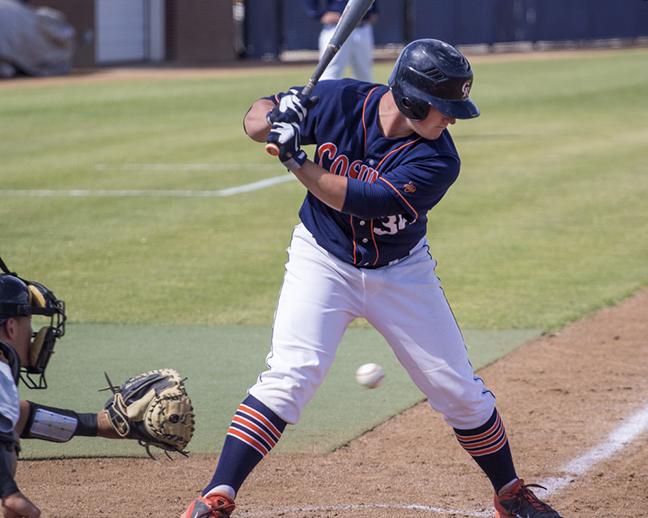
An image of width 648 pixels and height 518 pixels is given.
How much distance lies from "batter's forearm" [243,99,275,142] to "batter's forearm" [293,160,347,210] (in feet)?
0.94

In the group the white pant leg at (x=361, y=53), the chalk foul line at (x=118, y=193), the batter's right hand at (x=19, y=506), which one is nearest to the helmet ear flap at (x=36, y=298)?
the batter's right hand at (x=19, y=506)

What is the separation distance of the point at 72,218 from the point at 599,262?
4.60 metres

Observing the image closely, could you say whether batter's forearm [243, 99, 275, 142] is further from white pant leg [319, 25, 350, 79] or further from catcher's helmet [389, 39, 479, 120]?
white pant leg [319, 25, 350, 79]

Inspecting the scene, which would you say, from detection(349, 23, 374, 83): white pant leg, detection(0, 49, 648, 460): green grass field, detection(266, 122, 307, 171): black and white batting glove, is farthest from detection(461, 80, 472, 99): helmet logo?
detection(349, 23, 374, 83): white pant leg

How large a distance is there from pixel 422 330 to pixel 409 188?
0.52 meters

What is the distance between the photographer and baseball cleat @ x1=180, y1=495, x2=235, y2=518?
158 inches

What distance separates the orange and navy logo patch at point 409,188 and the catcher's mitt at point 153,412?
42.9 inches

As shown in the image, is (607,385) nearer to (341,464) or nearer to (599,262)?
(341,464)

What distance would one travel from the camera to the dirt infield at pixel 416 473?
4578 mm

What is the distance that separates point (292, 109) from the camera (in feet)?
13.4

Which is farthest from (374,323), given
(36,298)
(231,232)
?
(231,232)

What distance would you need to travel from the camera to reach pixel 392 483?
4.83m

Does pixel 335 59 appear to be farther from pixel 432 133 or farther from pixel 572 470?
pixel 432 133

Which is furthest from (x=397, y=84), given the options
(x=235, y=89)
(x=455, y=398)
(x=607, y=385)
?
(x=235, y=89)
